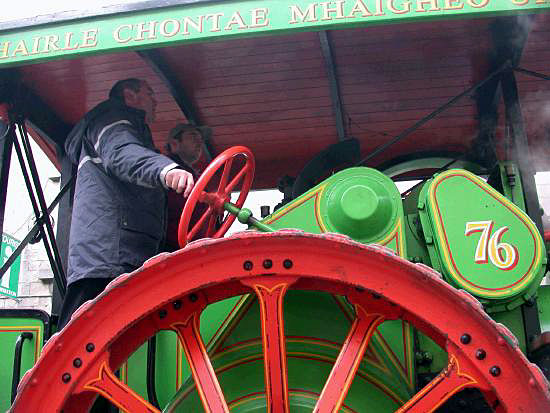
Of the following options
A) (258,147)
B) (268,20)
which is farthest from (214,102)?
(268,20)

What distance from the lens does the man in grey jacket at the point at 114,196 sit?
7.66 ft

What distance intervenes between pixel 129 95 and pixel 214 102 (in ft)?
2.25

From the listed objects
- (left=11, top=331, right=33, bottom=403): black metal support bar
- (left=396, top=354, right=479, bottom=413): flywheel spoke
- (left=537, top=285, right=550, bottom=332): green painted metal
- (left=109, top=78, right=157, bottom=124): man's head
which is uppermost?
(left=109, top=78, right=157, bottom=124): man's head

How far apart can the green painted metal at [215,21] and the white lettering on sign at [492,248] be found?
0.69 m

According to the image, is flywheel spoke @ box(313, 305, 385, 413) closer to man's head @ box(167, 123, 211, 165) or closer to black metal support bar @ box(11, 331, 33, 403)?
black metal support bar @ box(11, 331, 33, 403)

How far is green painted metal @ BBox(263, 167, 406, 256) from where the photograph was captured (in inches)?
88.9

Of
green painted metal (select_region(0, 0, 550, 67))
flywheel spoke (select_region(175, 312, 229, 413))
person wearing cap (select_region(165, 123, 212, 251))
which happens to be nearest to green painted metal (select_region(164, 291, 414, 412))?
flywheel spoke (select_region(175, 312, 229, 413))

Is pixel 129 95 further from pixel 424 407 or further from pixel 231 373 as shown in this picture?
pixel 424 407

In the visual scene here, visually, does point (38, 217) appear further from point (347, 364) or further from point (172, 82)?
point (347, 364)

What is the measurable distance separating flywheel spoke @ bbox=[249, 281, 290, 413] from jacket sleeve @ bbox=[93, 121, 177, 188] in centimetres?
63

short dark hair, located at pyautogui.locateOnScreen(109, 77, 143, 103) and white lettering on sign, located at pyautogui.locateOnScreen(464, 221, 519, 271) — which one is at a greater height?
short dark hair, located at pyautogui.locateOnScreen(109, 77, 143, 103)

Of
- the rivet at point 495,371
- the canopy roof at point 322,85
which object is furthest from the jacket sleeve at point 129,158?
the rivet at point 495,371

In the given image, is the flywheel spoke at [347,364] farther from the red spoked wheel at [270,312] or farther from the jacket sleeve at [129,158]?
the jacket sleeve at [129,158]

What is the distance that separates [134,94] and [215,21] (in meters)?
0.73
